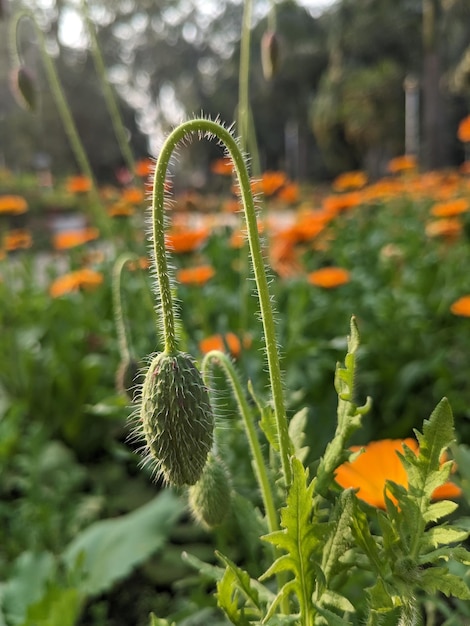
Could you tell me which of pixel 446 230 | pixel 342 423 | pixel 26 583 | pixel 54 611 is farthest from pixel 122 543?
pixel 446 230

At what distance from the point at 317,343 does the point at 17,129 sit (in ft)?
73.4

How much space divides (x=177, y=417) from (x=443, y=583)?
1.02 ft

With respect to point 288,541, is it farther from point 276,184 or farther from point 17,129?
point 17,129

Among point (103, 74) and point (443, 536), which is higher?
point (103, 74)

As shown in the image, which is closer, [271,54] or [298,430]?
[298,430]

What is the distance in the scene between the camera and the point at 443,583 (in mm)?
659

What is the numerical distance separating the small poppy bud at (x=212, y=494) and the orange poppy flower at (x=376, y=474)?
0.60ft

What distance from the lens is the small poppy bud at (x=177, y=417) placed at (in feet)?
2.29

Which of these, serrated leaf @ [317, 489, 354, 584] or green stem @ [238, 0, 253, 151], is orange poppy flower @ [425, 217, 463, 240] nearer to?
green stem @ [238, 0, 253, 151]

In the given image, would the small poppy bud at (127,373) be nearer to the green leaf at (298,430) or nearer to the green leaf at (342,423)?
the green leaf at (298,430)

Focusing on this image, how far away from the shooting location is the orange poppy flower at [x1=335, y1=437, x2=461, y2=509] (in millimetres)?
951

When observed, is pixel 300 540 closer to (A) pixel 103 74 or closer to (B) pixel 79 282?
(A) pixel 103 74

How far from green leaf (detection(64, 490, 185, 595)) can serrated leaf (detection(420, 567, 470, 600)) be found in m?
1.03

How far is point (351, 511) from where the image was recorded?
70cm
